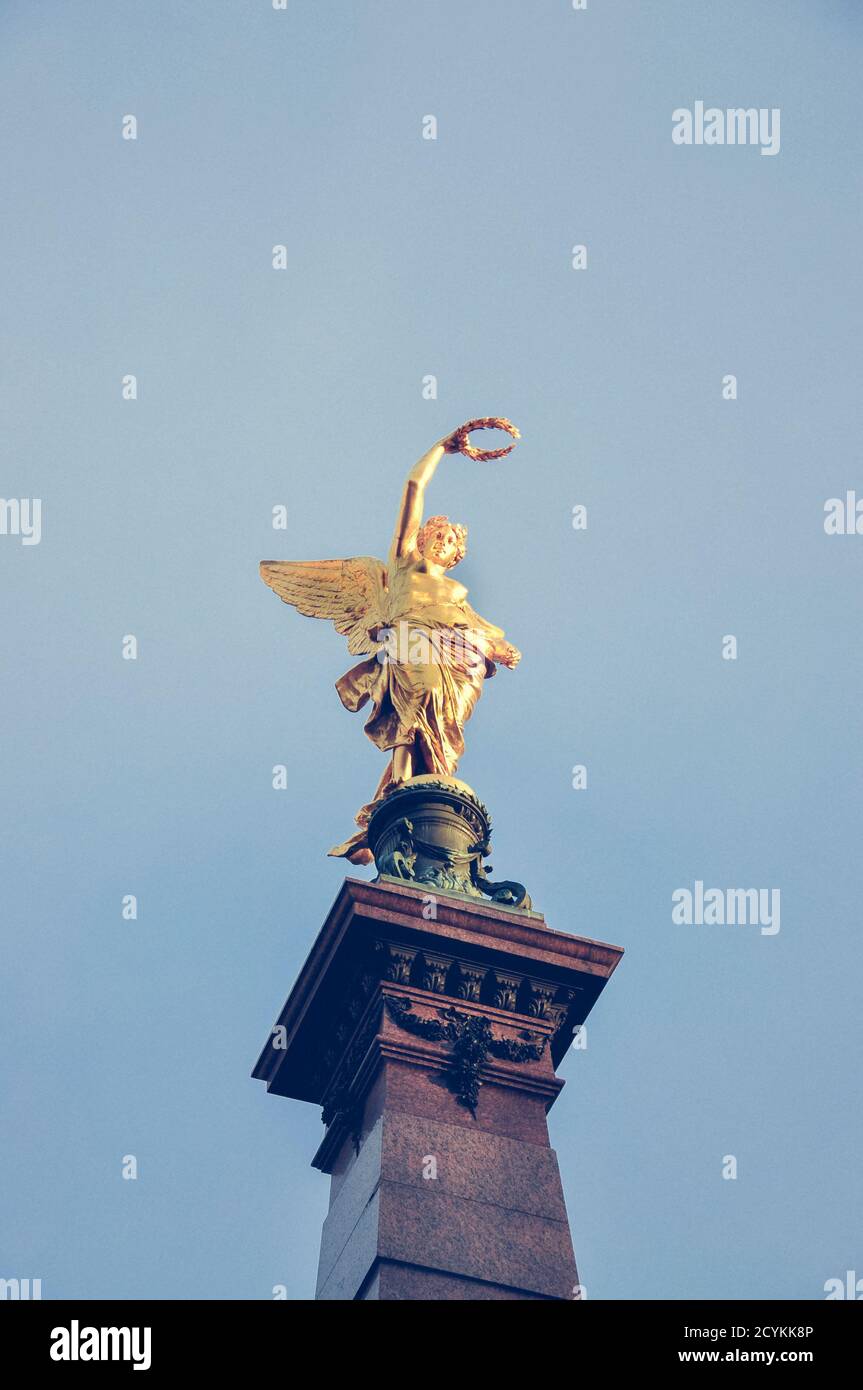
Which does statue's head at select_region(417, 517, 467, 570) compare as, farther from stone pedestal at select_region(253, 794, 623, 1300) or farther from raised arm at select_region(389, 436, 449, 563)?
stone pedestal at select_region(253, 794, 623, 1300)

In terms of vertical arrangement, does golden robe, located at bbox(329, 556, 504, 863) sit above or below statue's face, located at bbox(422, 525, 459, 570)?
below

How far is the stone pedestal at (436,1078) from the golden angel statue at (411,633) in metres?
1.98

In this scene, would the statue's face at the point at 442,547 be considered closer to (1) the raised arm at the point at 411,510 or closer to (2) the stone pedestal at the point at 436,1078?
(1) the raised arm at the point at 411,510

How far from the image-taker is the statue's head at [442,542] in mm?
22781

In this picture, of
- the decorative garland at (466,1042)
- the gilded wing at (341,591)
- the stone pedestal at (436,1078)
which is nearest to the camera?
the stone pedestal at (436,1078)

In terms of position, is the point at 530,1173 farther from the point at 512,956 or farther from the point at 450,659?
the point at 450,659

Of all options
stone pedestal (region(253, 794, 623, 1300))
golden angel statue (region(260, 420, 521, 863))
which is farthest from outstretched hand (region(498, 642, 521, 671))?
stone pedestal (region(253, 794, 623, 1300))

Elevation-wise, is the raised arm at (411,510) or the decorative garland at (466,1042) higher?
the raised arm at (411,510)

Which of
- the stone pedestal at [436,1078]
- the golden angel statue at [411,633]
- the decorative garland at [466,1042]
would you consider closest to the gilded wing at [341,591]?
the golden angel statue at [411,633]

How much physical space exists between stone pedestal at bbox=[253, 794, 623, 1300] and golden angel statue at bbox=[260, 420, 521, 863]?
6.50 ft

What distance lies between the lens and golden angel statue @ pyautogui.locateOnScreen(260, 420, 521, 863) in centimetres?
2122
